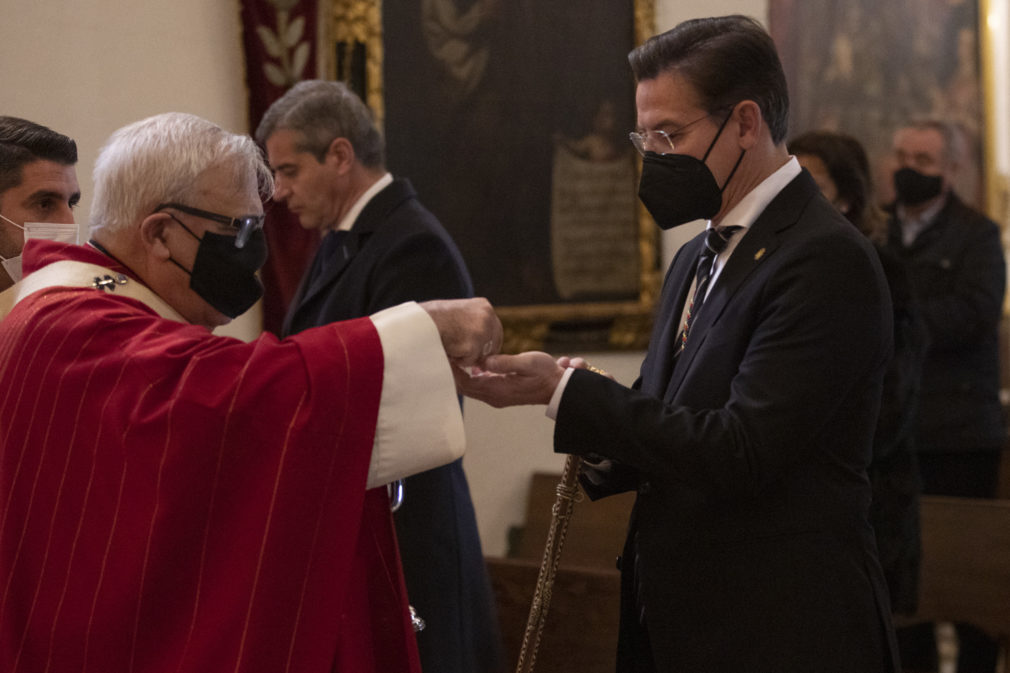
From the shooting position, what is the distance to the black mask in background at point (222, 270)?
86.7 inches

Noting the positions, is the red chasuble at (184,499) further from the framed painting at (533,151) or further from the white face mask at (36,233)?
the framed painting at (533,151)

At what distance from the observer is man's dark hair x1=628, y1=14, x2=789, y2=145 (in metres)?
2.24

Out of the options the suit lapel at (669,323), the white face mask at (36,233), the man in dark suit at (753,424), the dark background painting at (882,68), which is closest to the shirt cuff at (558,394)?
the man in dark suit at (753,424)

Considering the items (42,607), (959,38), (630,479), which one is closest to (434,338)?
(630,479)

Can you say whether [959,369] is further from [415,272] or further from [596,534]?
[415,272]

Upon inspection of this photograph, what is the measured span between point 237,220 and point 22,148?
0.90 meters

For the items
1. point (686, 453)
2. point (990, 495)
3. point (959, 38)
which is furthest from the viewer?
point (959, 38)

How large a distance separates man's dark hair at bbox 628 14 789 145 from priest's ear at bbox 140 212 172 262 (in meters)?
1.07

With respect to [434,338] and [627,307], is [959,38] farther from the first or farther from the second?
[434,338]

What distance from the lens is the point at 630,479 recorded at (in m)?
2.38

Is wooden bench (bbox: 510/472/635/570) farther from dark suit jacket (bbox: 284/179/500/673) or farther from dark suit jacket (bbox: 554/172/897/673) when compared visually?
dark suit jacket (bbox: 554/172/897/673)

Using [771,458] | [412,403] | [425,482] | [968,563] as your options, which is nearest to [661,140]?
[771,458]

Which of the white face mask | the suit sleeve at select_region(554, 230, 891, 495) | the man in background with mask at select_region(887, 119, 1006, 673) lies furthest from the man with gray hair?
the man in background with mask at select_region(887, 119, 1006, 673)

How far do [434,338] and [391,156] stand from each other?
10.6ft
